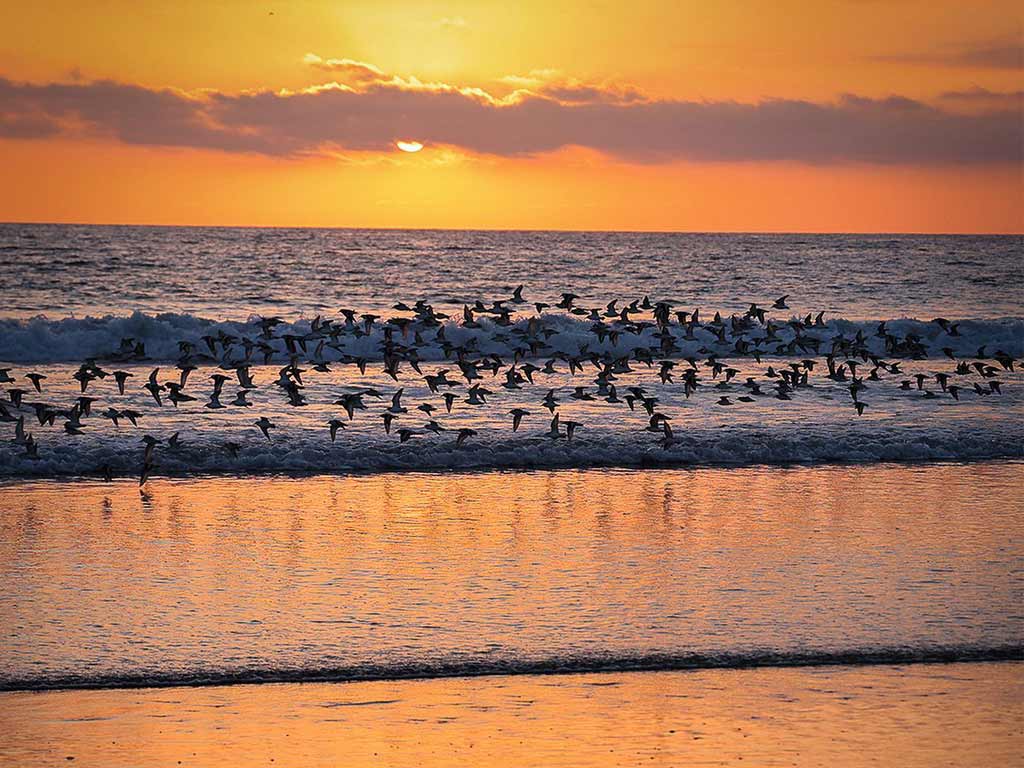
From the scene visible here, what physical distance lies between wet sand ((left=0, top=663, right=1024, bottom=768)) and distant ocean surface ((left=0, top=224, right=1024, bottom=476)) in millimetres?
10502

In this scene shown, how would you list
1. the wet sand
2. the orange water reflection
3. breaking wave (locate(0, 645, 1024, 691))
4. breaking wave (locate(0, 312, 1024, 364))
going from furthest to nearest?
breaking wave (locate(0, 312, 1024, 364)) < the orange water reflection < breaking wave (locate(0, 645, 1024, 691)) < the wet sand

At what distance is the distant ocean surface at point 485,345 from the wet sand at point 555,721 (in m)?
10.5

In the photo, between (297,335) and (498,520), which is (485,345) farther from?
(498,520)

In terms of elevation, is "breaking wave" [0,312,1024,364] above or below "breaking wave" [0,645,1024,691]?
above

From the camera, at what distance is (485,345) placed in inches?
1732

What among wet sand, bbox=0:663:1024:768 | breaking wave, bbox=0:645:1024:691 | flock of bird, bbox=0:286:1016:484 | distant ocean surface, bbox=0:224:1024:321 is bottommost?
wet sand, bbox=0:663:1024:768

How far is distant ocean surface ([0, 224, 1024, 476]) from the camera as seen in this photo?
21.3 meters

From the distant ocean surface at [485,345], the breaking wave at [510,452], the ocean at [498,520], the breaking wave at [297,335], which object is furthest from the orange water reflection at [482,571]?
the breaking wave at [297,335]

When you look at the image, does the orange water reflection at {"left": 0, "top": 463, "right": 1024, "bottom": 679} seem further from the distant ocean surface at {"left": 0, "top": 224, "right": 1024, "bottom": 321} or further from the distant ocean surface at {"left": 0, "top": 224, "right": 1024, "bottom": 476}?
the distant ocean surface at {"left": 0, "top": 224, "right": 1024, "bottom": 321}

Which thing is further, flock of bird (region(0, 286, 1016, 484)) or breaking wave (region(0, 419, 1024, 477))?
flock of bird (region(0, 286, 1016, 484))

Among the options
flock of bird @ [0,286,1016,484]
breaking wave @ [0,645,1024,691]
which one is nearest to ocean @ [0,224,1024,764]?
breaking wave @ [0,645,1024,691]

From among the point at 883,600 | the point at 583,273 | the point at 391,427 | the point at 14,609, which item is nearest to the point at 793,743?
the point at 883,600

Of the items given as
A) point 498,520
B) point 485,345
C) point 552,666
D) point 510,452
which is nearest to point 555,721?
point 552,666

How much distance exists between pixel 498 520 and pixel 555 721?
6.45m
